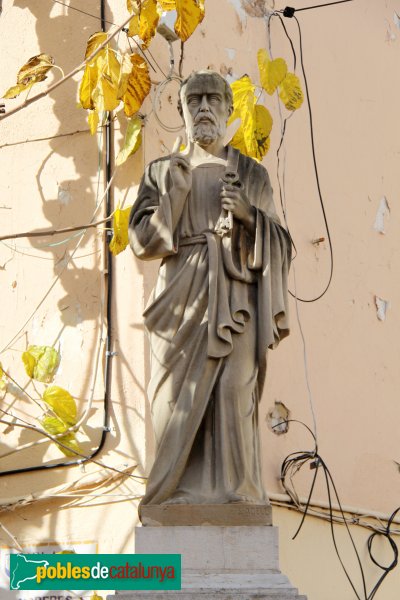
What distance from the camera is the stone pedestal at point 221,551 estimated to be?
5.48 metres

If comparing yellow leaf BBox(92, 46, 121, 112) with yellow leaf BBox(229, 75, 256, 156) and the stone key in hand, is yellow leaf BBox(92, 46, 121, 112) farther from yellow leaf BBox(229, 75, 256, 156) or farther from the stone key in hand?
the stone key in hand

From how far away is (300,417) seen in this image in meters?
8.44

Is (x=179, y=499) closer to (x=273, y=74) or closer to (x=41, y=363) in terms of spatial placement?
(x=41, y=363)

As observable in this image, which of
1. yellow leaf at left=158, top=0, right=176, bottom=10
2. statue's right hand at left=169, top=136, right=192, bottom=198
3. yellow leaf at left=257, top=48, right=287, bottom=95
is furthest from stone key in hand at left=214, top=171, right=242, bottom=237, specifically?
yellow leaf at left=257, top=48, right=287, bottom=95

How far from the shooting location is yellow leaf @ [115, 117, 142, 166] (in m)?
8.07

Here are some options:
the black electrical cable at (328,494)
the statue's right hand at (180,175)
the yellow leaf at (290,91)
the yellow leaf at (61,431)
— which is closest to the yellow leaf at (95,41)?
the yellow leaf at (290,91)

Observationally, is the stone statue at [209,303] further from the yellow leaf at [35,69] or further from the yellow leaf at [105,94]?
the yellow leaf at [35,69]

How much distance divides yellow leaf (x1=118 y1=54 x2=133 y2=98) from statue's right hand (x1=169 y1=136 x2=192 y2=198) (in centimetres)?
161

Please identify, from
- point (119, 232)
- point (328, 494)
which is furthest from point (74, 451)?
point (328, 494)

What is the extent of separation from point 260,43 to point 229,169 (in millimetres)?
3155

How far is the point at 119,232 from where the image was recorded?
25.1ft

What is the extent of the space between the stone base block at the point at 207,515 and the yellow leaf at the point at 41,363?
96.8 inches

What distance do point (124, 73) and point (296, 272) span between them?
6.00 feet

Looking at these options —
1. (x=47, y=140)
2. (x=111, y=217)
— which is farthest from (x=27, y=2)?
(x=111, y=217)
